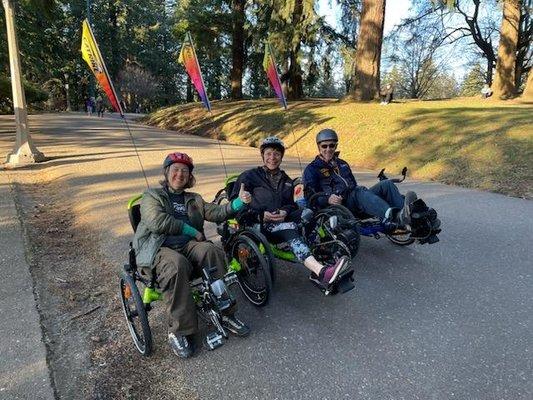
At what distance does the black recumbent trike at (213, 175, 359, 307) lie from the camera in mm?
3451

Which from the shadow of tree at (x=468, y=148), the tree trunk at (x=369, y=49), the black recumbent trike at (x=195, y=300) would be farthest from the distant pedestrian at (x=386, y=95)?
the black recumbent trike at (x=195, y=300)

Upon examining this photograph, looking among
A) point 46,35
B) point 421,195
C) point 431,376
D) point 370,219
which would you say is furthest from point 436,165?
point 46,35

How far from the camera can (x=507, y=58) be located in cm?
1806

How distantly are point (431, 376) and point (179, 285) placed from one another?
71.9 inches

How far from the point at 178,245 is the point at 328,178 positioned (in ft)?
7.09

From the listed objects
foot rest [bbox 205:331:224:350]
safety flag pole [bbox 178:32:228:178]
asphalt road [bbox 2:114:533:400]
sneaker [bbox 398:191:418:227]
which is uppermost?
safety flag pole [bbox 178:32:228:178]

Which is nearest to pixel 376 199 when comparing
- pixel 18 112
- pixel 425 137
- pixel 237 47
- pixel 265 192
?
pixel 265 192

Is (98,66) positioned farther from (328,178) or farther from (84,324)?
(84,324)

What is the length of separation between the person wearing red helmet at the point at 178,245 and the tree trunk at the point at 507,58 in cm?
1819

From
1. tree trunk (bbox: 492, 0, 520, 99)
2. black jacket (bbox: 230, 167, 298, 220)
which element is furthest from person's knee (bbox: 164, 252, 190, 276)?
tree trunk (bbox: 492, 0, 520, 99)

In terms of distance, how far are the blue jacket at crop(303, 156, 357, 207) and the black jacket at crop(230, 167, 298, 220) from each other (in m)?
0.54

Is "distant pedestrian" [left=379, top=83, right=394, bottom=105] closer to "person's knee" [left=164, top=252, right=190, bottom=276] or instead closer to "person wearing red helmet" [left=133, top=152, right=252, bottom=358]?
"person wearing red helmet" [left=133, top=152, right=252, bottom=358]

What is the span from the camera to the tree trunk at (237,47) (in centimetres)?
2169

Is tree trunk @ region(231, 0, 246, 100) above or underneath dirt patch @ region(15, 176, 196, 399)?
above
